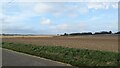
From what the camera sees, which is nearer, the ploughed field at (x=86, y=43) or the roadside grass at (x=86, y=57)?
the roadside grass at (x=86, y=57)

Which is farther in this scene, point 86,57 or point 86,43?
point 86,43

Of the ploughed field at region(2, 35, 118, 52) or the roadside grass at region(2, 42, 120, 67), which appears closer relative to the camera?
the roadside grass at region(2, 42, 120, 67)

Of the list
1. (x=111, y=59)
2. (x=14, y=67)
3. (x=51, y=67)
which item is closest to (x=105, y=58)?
(x=111, y=59)

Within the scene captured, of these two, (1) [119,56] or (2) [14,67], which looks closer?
(2) [14,67]

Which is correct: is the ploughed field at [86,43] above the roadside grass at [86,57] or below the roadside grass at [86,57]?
below

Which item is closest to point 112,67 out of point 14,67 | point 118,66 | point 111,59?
point 118,66

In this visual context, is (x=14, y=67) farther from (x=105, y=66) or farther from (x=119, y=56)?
(x=119, y=56)

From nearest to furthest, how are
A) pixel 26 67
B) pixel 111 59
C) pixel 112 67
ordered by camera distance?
pixel 112 67 → pixel 26 67 → pixel 111 59

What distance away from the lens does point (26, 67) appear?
15.8 meters

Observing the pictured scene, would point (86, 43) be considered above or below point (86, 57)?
below

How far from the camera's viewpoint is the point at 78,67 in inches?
609

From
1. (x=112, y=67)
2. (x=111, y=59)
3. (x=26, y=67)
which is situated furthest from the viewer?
(x=111, y=59)

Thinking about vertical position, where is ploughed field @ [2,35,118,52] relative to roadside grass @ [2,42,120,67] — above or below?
below

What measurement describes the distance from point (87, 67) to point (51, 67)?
6.36 feet
